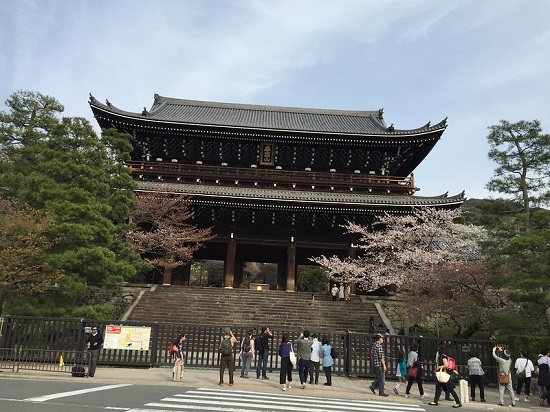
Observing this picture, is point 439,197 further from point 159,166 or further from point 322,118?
point 159,166

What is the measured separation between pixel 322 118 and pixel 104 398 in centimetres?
3276

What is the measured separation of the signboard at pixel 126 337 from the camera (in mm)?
14180

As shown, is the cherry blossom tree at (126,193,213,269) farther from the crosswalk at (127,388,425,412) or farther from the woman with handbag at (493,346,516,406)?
the woman with handbag at (493,346,516,406)

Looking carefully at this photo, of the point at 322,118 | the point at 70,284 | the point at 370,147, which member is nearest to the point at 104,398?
the point at 70,284

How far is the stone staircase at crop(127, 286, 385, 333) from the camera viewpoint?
20.8 m

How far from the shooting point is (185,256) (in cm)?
2506

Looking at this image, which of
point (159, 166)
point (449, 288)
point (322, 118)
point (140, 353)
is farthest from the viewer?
point (322, 118)

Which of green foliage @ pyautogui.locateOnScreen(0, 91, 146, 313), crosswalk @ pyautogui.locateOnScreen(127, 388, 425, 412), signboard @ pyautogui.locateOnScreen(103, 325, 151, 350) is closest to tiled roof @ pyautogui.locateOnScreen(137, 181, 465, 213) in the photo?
green foliage @ pyautogui.locateOnScreen(0, 91, 146, 313)

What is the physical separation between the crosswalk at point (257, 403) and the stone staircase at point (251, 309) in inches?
372

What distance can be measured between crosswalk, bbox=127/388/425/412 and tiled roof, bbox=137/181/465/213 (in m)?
14.3

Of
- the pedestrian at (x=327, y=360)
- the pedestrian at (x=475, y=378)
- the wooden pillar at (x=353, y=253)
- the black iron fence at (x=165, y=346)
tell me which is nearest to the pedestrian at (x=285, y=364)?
the pedestrian at (x=327, y=360)

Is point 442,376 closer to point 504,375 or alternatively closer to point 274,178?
point 504,375

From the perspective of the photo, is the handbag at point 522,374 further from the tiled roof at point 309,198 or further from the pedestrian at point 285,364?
the tiled roof at point 309,198

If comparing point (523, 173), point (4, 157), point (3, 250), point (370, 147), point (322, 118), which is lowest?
point (3, 250)
